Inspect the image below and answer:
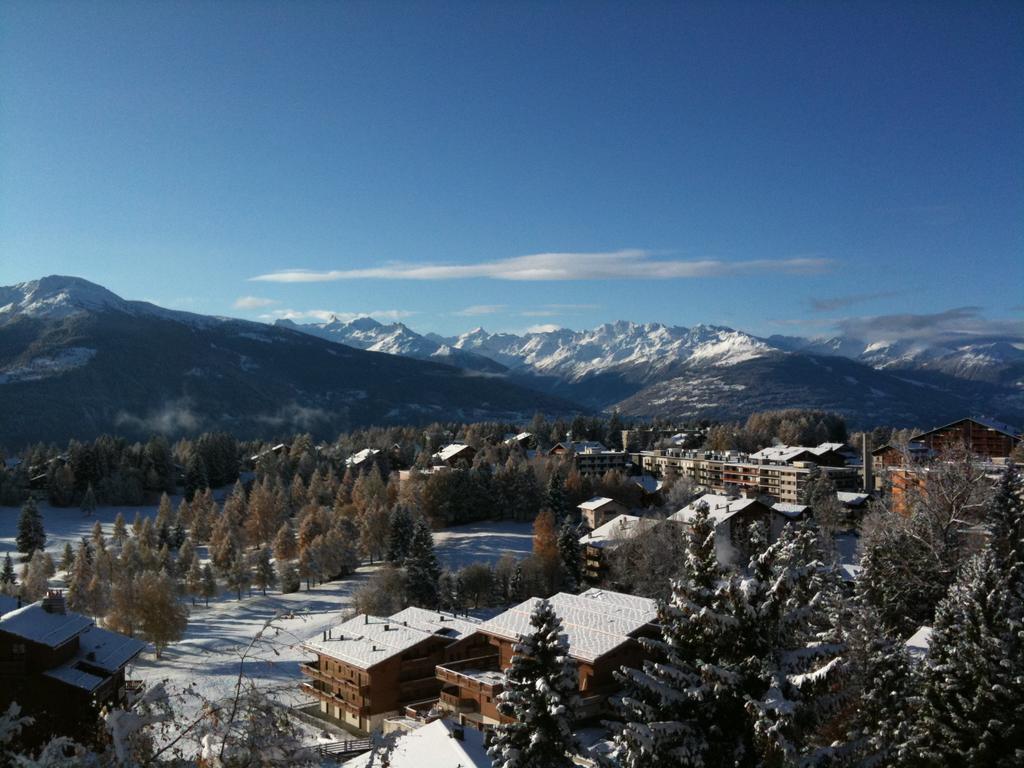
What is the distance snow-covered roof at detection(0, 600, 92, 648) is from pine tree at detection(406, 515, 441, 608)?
2866cm

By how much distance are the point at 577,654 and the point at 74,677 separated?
59.3ft

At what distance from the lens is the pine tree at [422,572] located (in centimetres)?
5425

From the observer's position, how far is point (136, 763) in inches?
271

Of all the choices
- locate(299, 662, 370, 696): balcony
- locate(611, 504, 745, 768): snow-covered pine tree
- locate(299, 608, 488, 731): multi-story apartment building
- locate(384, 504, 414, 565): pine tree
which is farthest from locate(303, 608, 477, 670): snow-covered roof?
locate(611, 504, 745, 768): snow-covered pine tree

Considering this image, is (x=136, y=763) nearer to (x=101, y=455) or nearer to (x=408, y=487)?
(x=408, y=487)

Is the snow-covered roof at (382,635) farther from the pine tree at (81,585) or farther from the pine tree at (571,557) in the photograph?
the pine tree at (81,585)

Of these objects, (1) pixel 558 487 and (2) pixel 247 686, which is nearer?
(2) pixel 247 686

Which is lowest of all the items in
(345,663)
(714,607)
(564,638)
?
(345,663)

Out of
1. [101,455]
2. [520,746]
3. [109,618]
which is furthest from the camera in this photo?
[101,455]

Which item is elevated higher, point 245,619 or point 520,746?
point 520,746

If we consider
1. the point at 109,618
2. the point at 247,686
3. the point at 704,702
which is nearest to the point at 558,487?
the point at 109,618

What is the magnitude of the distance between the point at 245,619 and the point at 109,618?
947cm

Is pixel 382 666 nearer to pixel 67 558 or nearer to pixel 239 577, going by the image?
pixel 239 577

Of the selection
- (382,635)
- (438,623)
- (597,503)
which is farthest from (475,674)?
(597,503)
